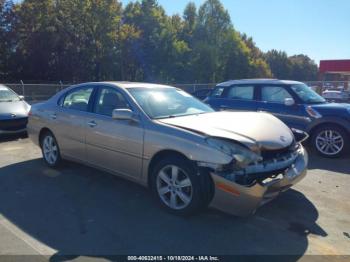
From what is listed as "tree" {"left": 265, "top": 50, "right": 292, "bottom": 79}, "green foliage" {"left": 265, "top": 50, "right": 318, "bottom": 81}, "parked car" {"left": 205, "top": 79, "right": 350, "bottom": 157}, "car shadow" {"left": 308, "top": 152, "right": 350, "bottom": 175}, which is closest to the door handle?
"car shadow" {"left": 308, "top": 152, "right": 350, "bottom": 175}

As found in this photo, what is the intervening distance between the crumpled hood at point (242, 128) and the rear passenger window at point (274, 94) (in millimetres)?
3131

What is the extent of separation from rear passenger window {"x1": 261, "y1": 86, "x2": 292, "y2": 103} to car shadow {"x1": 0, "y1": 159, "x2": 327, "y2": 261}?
131 inches

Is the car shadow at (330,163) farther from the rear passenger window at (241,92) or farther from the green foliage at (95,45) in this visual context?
the green foliage at (95,45)

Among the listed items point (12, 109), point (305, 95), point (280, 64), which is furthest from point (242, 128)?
point (280, 64)

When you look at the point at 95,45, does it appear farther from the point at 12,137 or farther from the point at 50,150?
the point at 50,150

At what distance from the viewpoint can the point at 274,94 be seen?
7898 millimetres

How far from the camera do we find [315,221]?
4.07 meters

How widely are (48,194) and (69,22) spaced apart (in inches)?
1407

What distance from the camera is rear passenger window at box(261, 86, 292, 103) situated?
7.74 meters

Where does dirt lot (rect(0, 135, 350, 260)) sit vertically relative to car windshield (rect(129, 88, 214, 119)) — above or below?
below

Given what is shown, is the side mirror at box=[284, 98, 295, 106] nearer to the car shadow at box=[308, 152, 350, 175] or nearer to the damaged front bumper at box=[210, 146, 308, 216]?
the car shadow at box=[308, 152, 350, 175]

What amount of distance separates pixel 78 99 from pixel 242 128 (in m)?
2.90

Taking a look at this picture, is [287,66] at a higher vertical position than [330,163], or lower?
higher

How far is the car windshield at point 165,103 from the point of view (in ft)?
15.2
